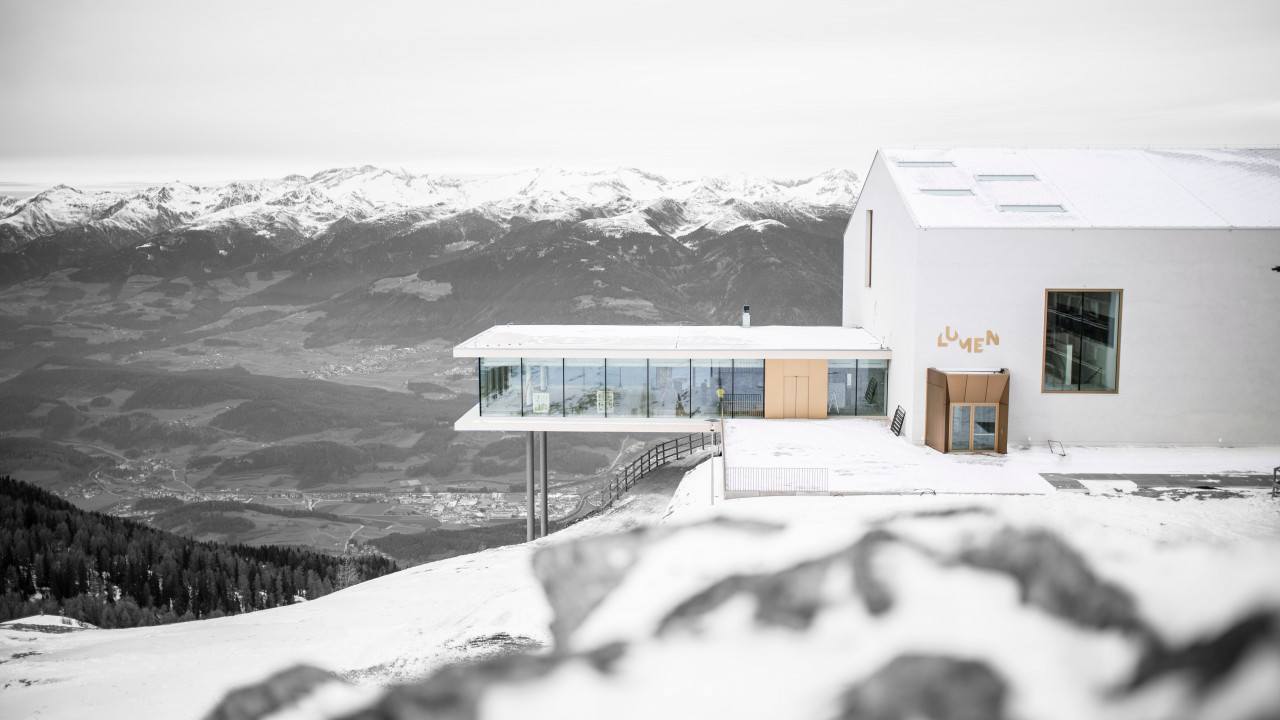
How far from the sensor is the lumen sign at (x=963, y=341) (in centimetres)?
2639

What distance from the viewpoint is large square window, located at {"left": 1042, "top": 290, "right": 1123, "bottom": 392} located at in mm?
26438

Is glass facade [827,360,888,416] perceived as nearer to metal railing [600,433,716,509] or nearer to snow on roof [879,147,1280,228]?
snow on roof [879,147,1280,228]

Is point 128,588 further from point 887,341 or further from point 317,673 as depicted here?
point 317,673

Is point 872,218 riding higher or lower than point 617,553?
higher

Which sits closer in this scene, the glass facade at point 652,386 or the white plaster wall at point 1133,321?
the white plaster wall at point 1133,321

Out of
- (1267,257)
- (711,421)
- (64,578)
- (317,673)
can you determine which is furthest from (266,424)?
(317,673)

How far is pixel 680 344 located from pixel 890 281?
7452mm

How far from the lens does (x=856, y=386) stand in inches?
1169

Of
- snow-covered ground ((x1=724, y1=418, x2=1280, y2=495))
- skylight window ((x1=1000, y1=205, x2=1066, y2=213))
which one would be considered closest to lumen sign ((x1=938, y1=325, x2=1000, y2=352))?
snow-covered ground ((x1=724, y1=418, x2=1280, y2=495))

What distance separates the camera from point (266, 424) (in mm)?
186250

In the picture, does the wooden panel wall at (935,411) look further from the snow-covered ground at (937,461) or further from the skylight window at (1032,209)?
the skylight window at (1032,209)

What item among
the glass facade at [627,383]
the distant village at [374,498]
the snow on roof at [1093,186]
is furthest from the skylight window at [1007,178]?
the distant village at [374,498]

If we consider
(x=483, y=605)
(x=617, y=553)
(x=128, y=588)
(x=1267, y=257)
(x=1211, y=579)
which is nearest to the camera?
(x=1211, y=579)

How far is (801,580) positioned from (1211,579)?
2.86 ft
